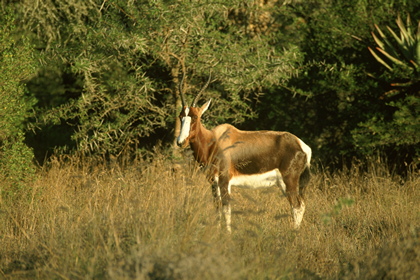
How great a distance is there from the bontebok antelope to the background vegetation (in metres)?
0.35

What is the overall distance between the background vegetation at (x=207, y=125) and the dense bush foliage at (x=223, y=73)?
0.04 m

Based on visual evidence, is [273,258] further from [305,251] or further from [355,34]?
[355,34]

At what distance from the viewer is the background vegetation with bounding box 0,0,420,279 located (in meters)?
5.73

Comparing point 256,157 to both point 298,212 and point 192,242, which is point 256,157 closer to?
point 298,212

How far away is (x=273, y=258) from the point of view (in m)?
5.66

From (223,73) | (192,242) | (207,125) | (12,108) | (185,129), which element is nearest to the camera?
Result: (192,242)

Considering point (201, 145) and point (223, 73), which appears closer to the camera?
point (201, 145)

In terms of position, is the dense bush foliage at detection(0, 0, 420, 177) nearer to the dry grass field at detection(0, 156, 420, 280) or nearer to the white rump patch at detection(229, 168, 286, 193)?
the dry grass field at detection(0, 156, 420, 280)

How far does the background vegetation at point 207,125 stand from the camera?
18.8 ft

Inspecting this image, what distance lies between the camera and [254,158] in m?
8.66

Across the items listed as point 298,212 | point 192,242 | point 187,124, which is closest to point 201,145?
point 187,124

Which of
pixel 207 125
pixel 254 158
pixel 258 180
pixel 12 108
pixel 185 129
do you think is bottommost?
pixel 207 125

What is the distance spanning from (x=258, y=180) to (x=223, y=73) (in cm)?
316

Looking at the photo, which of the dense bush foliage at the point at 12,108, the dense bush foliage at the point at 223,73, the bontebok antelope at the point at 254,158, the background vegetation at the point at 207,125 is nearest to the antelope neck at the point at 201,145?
the bontebok antelope at the point at 254,158
